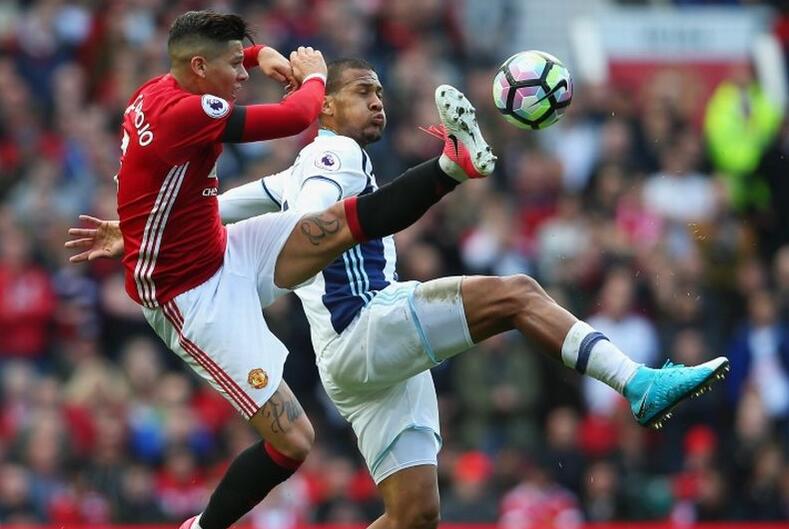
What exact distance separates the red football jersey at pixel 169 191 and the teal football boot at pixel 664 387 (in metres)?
2.12

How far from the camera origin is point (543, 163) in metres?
15.3

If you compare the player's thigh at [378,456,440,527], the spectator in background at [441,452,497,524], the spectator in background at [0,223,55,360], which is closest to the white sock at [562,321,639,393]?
the player's thigh at [378,456,440,527]

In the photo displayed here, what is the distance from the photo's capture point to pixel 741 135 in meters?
15.7

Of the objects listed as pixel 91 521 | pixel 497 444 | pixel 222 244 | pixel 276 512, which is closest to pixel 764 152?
pixel 497 444

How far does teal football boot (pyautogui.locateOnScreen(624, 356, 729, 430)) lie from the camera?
307 inches

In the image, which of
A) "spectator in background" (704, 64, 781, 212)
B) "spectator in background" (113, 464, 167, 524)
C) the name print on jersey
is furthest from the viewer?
"spectator in background" (704, 64, 781, 212)

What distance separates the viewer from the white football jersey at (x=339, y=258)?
858cm

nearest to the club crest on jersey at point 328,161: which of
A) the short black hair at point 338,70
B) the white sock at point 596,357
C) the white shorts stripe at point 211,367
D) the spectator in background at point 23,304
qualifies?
the short black hair at point 338,70

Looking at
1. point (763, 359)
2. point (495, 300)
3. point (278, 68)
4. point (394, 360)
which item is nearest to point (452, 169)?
point (495, 300)

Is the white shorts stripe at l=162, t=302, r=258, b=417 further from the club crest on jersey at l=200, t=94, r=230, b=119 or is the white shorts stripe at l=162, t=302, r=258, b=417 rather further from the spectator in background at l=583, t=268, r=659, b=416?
the spectator in background at l=583, t=268, r=659, b=416

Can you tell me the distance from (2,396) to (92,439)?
0.95m

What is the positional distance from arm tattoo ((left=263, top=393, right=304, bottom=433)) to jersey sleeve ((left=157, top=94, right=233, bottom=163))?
127cm

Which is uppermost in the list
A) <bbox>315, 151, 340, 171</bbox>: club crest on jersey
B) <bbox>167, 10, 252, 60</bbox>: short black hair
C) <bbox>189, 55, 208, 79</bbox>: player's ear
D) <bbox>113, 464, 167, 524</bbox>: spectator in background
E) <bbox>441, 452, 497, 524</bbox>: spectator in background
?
<bbox>167, 10, 252, 60</bbox>: short black hair

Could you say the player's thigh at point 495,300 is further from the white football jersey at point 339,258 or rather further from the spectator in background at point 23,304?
the spectator in background at point 23,304
